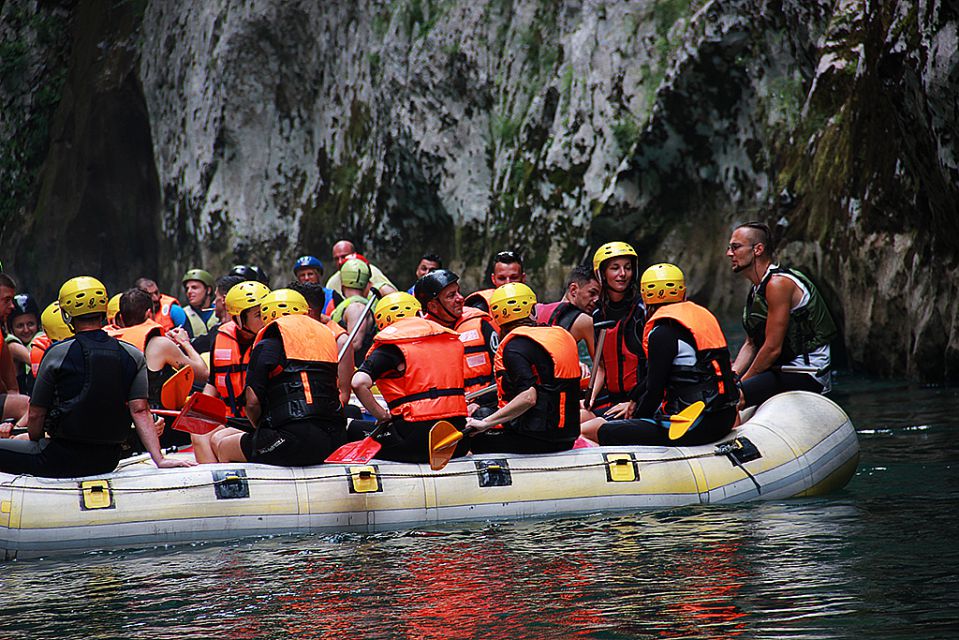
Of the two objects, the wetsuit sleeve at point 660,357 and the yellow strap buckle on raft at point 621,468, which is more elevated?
the wetsuit sleeve at point 660,357

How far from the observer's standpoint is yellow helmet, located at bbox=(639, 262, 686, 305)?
990cm

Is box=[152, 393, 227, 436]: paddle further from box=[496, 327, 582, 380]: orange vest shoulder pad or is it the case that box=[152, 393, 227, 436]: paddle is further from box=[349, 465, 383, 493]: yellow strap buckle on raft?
box=[496, 327, 582, 380]: orange vest shoulder pad

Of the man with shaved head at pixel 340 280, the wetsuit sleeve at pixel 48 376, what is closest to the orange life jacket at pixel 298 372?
the wetsuit sleeve at pixel 48 376

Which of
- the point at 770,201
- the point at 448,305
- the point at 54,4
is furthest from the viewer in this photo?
the point at 54,4

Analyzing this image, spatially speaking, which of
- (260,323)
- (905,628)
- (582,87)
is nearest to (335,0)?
(582,87)

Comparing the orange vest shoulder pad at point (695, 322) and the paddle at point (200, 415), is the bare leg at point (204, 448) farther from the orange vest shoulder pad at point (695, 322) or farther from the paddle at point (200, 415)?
the orange vest shoulder pad at point (695, 322)

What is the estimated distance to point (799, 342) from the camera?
34.0 feet

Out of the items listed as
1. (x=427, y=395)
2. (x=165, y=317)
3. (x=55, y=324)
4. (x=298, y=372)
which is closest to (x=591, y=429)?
(x=427, y=395)

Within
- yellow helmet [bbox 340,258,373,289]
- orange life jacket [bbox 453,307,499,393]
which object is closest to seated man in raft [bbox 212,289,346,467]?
orange life jacket [bbox 453,307,499,393]

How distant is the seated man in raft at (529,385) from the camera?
9.35 m

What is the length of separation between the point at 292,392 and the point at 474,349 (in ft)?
7.46

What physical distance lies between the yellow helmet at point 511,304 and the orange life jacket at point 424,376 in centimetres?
53

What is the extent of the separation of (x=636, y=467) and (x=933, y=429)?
4043 millimetres

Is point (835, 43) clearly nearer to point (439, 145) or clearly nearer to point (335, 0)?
point (439, 145)
